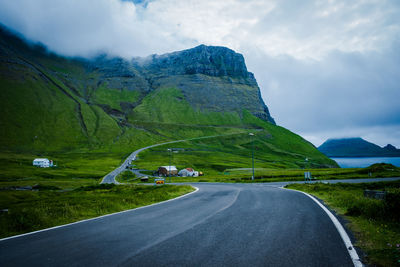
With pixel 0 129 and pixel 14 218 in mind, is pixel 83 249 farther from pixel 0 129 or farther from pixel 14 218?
pixel 0 129

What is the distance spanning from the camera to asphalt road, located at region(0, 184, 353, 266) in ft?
19.6

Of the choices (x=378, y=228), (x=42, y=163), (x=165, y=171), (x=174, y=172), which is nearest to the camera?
(x=378, y=228)

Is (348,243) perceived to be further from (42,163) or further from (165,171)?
(42,163)

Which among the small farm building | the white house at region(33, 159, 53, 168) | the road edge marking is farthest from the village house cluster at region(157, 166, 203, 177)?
the road edge marking

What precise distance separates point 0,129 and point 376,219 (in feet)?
789

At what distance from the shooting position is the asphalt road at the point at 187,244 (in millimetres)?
5977

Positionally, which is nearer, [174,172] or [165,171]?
[165,171]

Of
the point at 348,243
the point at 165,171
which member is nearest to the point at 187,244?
the point at 348,243

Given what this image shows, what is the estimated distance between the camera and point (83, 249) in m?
7.08

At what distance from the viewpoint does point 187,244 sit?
23.6 feet

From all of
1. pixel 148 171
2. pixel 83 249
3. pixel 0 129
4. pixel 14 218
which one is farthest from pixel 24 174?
pixel 0 129

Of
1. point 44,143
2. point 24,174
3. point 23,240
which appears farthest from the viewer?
point 44,143

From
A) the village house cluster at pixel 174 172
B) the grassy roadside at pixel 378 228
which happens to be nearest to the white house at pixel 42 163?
the village house cluster at pixel 174 172

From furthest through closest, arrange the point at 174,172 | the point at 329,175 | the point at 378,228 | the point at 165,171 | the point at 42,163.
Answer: the point at 42,163
the point at 174,172
the point at 165,171
the point at 329,175
the point at 378,228
